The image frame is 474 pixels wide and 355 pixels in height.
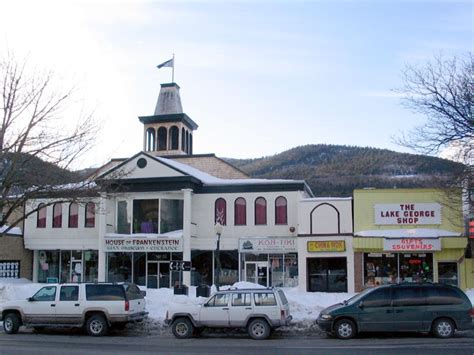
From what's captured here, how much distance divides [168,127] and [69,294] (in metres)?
35.1

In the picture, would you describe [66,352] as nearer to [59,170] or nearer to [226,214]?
[59,170]

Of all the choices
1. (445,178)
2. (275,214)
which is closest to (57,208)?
(275,214)

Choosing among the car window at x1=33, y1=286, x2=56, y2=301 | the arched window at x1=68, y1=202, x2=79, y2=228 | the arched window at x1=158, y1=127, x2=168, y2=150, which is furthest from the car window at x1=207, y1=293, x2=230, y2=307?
the arched window at x1=158, y1=127, x2=168, y2=150

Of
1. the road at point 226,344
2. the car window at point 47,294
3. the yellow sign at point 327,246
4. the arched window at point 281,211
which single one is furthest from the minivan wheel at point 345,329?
the arched window at point 281,211

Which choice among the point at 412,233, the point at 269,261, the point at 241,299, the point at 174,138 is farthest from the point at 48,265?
the point at 241,299

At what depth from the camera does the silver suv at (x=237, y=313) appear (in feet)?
58.9

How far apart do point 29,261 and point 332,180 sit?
49382mm

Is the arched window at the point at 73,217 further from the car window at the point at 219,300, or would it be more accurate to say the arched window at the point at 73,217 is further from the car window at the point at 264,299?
the car window at the point at 264,299

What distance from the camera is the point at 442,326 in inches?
685

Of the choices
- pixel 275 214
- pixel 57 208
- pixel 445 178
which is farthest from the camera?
pixel 57 208

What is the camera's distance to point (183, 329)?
18578 mm

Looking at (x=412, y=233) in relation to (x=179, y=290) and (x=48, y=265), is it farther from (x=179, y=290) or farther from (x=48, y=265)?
(x=48, y=265)

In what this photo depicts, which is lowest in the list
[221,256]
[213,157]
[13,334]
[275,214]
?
[13,334]

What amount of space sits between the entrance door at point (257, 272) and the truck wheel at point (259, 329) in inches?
673
